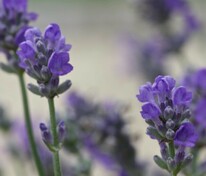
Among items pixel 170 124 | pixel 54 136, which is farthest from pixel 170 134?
pixel 54 136

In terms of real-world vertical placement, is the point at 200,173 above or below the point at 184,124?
below

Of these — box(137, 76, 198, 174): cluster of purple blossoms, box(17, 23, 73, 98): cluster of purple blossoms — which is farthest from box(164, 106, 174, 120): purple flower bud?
box(17, 23, 73, 98): cluster of purple blossoms

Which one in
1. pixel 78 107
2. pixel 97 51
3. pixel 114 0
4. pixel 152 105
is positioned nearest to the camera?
pixel 152 105

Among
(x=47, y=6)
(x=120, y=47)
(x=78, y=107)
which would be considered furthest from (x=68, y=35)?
(x=78, y=107)

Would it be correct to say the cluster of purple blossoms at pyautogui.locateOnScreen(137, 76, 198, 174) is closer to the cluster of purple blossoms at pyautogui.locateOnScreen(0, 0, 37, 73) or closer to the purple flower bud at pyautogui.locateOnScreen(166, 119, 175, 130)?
the purple flower bud at pyautogui.locateOnScreen(166, 119, 175, 130)

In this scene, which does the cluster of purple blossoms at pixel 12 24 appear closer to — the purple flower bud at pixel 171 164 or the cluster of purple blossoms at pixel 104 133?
the cluster of purple blossoms at pixel 104 133

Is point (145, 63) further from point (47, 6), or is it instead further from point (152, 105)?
→ point (47, 6)

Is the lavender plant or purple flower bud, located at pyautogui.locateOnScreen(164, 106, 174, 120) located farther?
the lavender plant
